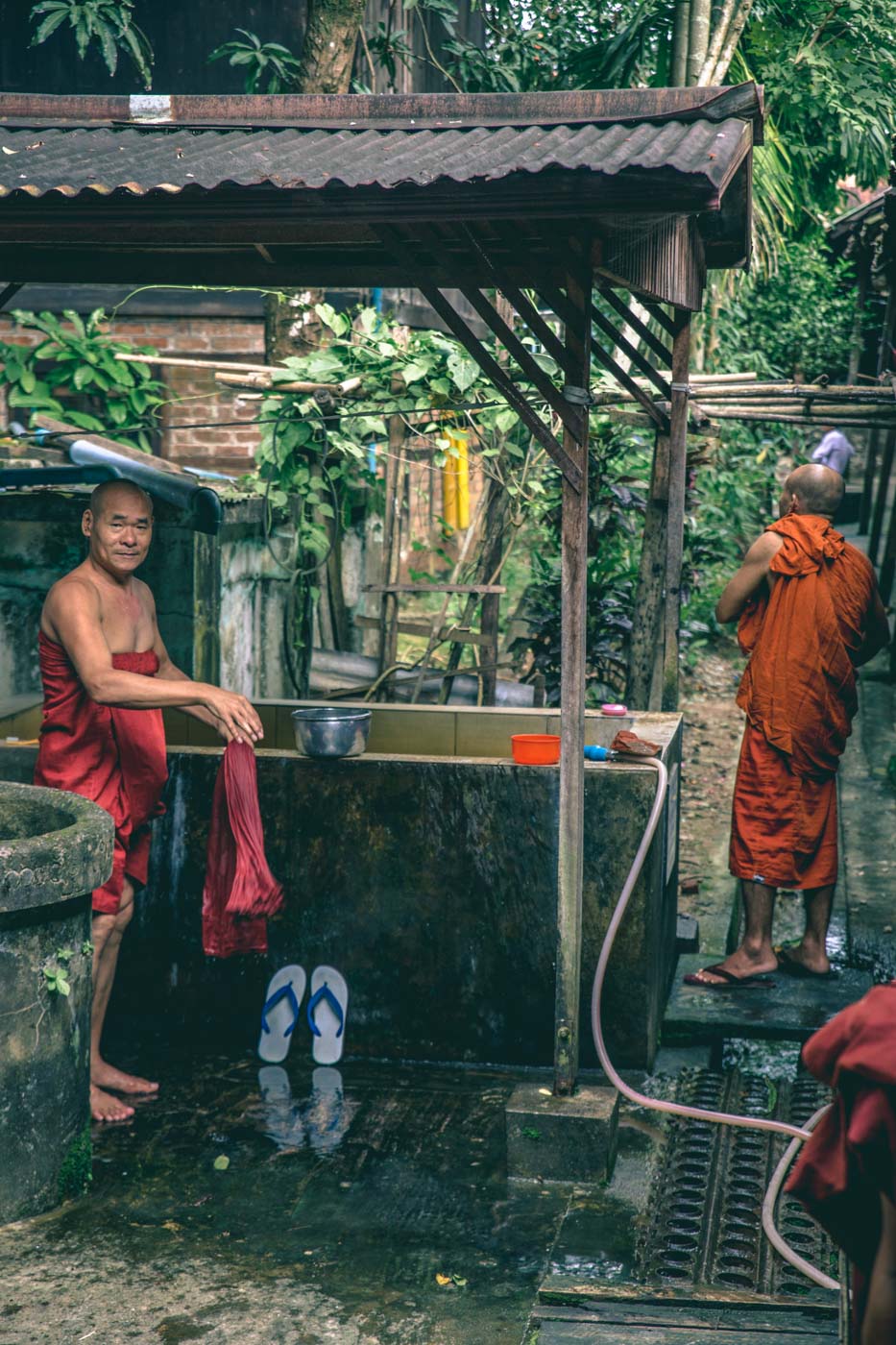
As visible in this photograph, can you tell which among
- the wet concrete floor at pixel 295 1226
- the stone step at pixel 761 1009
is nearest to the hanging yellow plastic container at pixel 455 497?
the stone step at pixel 761 1009

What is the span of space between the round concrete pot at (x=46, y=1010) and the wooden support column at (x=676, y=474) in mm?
2947

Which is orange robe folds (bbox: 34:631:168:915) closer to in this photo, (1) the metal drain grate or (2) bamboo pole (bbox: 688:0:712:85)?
(1) the metal drain grate

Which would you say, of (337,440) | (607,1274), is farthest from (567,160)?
(337,440)

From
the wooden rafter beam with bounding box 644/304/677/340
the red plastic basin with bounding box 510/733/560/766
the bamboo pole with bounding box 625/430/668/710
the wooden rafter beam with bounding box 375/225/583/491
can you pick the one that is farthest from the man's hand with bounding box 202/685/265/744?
the bamboo pole with bounding box 625/430/668/710

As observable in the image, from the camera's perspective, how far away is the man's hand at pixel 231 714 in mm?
4719

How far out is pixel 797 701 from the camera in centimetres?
590

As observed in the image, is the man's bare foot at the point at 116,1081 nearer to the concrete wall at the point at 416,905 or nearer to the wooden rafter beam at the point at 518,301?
the concrete wall at the point at 416,905

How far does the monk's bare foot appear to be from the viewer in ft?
19.6

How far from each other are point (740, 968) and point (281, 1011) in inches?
76.7

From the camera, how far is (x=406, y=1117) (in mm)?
4930

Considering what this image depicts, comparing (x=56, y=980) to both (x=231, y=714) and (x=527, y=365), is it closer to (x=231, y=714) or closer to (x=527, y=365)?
(x=231, y=714)

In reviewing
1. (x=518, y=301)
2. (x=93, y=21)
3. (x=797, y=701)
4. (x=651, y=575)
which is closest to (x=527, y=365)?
(x=518, y=301)

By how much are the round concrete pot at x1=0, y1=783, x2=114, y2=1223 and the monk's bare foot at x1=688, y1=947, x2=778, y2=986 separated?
272 cm

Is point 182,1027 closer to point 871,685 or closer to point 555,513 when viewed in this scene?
point 555,513
